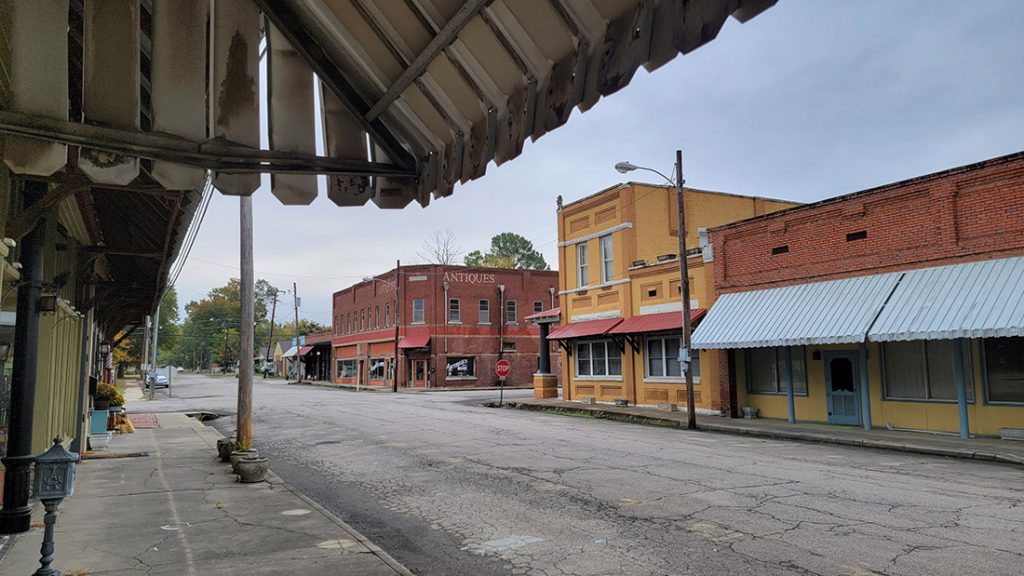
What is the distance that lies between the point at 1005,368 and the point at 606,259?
15.3 metres

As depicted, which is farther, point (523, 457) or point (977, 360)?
point (977, 360)

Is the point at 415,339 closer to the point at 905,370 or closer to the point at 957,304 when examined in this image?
the point at 905,370

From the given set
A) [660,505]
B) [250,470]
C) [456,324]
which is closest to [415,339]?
[456,324]

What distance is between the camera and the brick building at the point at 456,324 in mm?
49250

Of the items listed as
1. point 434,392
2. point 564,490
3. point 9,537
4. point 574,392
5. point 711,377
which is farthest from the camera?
point 434,392

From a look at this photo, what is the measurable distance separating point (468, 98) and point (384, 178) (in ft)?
4.00

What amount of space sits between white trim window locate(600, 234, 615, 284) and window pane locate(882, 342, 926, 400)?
12164 mm

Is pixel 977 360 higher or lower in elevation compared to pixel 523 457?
higher

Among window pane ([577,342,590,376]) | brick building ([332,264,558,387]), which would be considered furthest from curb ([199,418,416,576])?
brick building ([332,264,558,387])

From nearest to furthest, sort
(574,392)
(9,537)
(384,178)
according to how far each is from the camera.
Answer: (384,178), (9,537), (574,392)

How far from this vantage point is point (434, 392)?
1730 inches

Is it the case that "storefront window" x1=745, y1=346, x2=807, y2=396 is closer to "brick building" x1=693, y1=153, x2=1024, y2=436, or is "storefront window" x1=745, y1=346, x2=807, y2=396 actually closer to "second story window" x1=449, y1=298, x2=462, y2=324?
"brick building" x1=693, y1=153, x2=1024, y2=436

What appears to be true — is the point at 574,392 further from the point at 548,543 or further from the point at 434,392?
the point at 548,543

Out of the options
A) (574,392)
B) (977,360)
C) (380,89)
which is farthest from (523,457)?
(574,392)
